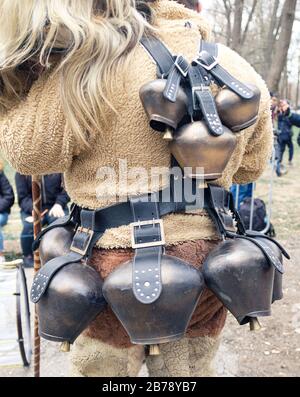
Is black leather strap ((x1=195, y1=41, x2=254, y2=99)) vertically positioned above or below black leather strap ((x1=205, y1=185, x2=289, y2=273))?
above

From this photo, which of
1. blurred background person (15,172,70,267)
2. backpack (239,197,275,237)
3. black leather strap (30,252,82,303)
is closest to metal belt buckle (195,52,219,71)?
black leather strap (30,252,82,303)

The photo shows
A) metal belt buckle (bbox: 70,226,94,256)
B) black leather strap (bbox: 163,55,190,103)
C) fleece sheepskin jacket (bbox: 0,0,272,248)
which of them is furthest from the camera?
metal belt buckle (bbox: 70,226,94,256)

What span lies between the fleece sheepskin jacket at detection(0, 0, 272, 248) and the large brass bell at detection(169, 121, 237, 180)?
10 centimetres

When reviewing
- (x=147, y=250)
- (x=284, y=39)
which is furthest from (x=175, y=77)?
(x=284, y=39)

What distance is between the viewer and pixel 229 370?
3.01 metres

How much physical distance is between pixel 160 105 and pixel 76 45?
27 centimetres

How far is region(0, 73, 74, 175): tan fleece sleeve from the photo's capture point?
1337 mm

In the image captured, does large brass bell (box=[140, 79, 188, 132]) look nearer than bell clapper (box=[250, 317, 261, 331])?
Yes

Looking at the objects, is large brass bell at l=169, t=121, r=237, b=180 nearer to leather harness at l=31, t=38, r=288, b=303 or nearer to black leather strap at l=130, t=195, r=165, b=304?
leather harness at l=31, t=38, r=288, b=303

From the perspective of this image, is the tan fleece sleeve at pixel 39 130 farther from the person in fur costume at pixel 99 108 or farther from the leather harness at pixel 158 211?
the leather harness at pixel 158 211

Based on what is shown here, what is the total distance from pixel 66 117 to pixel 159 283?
51 cm

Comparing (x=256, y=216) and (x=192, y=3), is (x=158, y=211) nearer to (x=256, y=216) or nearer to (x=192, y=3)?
(x=192, y=3)

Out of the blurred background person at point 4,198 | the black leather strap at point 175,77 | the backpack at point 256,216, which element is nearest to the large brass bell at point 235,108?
the black leather strap at point 175,77
